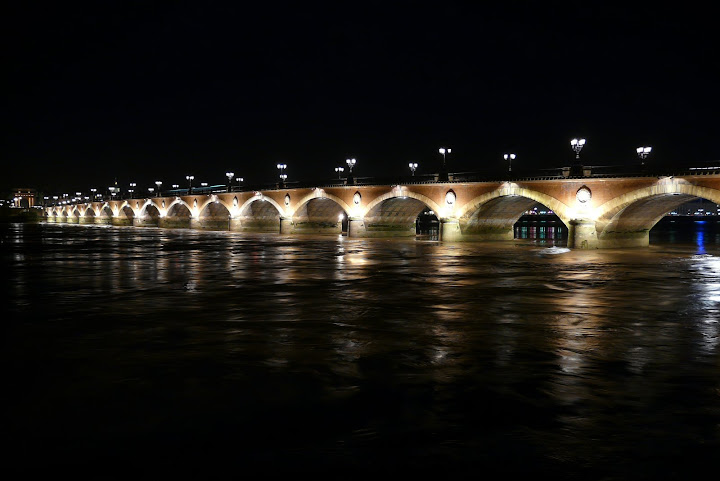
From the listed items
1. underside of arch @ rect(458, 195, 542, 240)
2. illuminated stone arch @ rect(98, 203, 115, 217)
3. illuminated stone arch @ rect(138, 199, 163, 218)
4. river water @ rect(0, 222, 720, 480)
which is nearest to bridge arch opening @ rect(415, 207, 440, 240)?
underside of arch @ rect(458, 195, 542, 240)

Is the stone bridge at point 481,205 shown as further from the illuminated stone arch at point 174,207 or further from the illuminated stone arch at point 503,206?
the illuminated stone arch at point 174,207

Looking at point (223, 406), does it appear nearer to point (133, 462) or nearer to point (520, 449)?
point (133, 462)

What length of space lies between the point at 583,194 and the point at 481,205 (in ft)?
36.0

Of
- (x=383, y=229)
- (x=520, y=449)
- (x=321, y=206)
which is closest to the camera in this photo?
(x=520, y=449)

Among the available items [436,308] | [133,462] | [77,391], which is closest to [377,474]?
[133,462]

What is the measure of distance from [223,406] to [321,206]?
226 feet

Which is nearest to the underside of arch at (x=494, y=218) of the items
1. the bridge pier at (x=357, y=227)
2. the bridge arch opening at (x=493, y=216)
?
the bridge arch opening at (x=493, y=216)

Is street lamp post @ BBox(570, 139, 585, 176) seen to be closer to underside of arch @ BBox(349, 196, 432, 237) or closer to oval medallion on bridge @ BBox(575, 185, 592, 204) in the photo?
oval medallion on bridge @ BBox(575, 185, 592, 204)

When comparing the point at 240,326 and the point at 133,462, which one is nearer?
the point at 133,462

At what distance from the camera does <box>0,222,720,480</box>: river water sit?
654 cm

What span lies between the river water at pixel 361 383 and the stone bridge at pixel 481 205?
22683 mm

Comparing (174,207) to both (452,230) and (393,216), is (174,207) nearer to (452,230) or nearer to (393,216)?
(393,216)

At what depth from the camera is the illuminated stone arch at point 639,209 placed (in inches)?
1532

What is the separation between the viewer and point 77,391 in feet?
29.0
